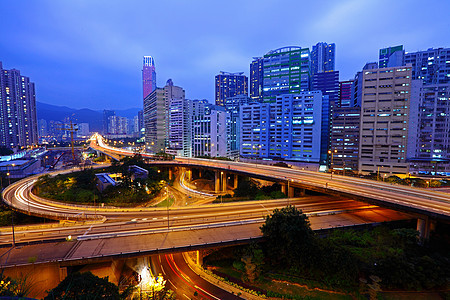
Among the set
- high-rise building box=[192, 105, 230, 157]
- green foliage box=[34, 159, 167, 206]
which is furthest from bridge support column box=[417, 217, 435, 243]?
high-rise building box=[192, 105, 230, 157]

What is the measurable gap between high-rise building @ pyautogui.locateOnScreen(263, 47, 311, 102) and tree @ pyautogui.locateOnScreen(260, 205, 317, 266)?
98.5 meters

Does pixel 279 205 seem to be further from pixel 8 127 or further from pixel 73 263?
pixel 8 127

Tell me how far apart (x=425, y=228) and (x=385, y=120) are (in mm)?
57219

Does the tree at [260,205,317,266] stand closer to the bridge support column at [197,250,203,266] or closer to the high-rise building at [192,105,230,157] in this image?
the bridge support column at [197,250,203,266]

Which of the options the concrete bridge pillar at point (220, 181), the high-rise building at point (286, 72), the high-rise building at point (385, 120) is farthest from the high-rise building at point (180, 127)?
the high-rise building at point (385, 120)

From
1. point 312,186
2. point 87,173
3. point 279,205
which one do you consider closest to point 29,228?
point 87,173

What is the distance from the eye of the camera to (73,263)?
1794 cm

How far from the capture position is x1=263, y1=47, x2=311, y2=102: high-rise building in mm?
113250

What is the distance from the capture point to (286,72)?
382 ft

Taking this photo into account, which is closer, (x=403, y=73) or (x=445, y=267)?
(x=445, y=267)

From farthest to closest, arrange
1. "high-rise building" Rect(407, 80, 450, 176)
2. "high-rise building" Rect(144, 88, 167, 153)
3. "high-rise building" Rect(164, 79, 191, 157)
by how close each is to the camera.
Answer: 1. "high-rise building" Rect(144, 88, 167, 153)
2. "high-rise building" Rect(164, 79, 191, 157)
3. "high-rise building" Rect(407, 80, 450, 176)

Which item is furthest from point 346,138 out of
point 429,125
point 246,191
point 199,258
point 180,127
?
point 180,127

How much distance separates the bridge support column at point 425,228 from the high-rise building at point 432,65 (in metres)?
92.6

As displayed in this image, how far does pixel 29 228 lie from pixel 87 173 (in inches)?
1104
